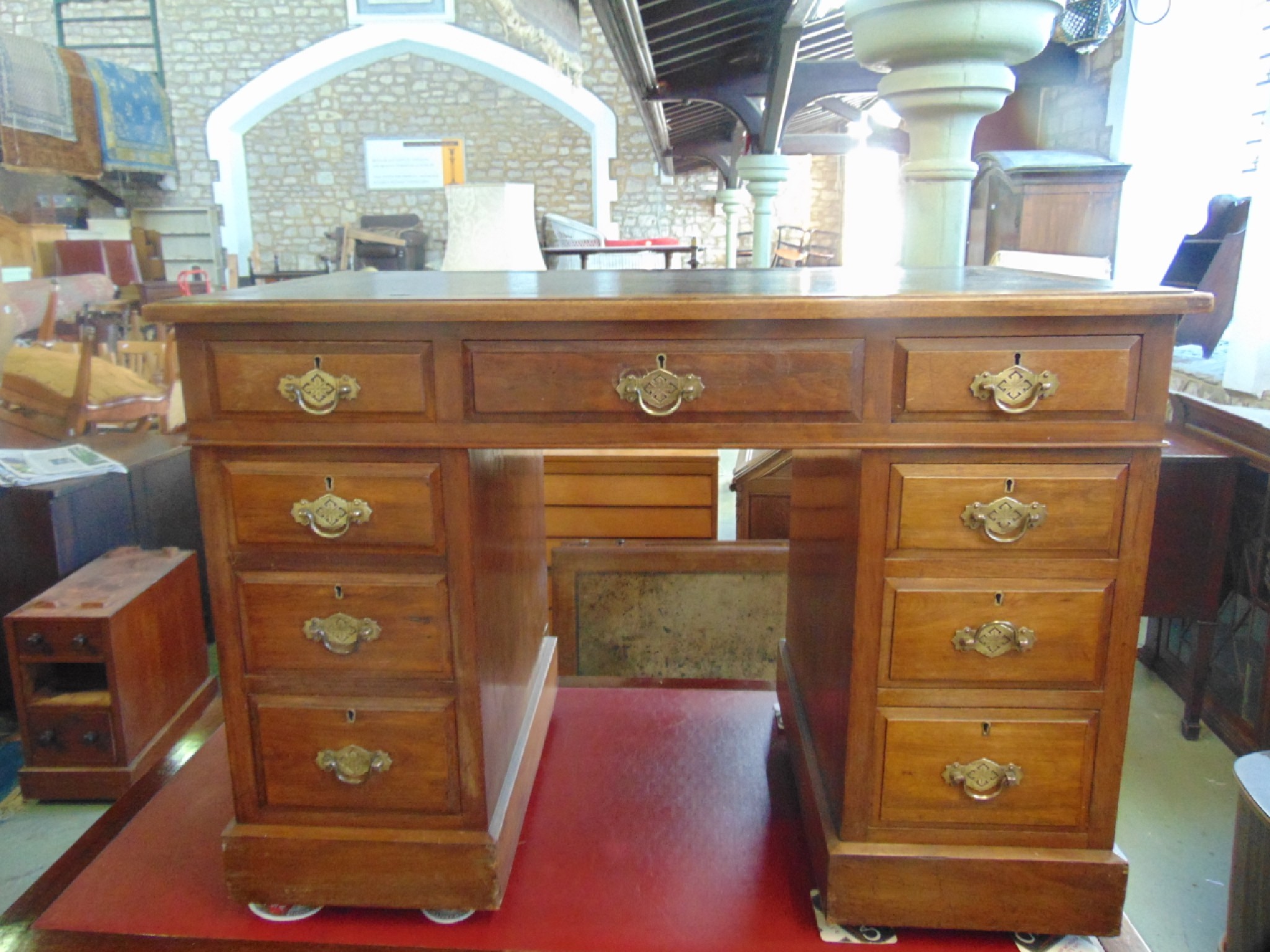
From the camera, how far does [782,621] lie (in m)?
2.65

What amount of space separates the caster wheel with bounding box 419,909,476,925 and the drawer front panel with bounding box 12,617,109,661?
1482 mm

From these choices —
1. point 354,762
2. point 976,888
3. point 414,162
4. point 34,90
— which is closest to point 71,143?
point 34,90

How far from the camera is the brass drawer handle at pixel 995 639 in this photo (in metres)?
1.14

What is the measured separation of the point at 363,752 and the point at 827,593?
0.75 m

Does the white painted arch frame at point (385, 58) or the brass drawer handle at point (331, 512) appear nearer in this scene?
the brass drawer handle at point (331, 512)

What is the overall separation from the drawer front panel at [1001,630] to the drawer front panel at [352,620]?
2.09ft

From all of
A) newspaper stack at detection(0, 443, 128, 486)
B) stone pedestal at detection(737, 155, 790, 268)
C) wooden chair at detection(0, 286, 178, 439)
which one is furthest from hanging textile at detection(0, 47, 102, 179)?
stone pedestal at detection(737, 155, 790, 268)

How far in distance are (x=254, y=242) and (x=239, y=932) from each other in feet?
43.1

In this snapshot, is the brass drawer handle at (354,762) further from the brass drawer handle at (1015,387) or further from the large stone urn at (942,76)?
the large stone urn at (942,76)

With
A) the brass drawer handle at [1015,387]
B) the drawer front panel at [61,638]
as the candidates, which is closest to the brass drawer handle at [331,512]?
the brass drawer handle at [1015,387]

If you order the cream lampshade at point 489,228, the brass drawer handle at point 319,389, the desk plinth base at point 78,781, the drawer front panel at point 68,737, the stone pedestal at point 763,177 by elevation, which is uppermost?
the stone pedestal at point 763,177

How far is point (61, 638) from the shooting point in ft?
7.38

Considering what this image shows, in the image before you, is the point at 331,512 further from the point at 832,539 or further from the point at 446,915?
the point at 832,539

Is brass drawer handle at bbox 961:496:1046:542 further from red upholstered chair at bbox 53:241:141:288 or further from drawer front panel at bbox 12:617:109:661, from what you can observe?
red upholstered chair at bbox 53:241:141:288
